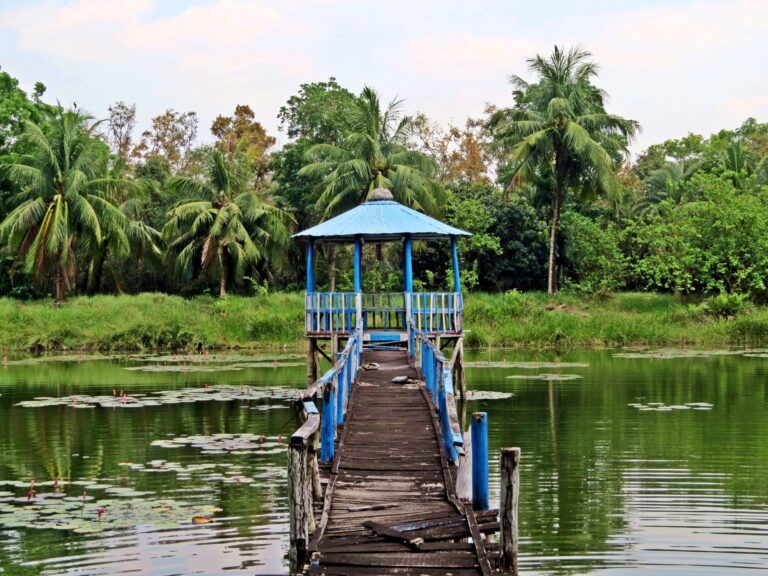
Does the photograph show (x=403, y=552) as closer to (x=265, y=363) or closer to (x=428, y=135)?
(x=265, y=363)

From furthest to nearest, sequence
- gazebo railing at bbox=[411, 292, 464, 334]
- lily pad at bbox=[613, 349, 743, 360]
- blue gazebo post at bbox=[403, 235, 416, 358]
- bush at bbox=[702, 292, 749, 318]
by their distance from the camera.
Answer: bush at bbox=[702, 292, 749, 318] → lily pad at bbox=[613, 349, 743, 360] → gazebo railing at bbox=[411, 292, 464, 334] → blue gazebo post at bbox=[403, 235, 416, 358]

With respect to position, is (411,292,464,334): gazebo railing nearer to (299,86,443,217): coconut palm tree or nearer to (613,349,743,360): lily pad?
(613,349,743,360): lily pad

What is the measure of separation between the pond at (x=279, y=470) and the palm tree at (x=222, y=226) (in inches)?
568

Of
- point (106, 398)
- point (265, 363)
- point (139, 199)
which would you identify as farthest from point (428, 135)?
point (106, 398)

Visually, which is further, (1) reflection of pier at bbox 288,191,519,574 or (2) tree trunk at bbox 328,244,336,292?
(2) tree trunk at bbox 328,244,336,292

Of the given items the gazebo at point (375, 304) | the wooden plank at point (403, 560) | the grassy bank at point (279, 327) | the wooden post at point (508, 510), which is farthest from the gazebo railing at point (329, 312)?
the grassy bank at point (279, 327)

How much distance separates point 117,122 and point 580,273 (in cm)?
3237

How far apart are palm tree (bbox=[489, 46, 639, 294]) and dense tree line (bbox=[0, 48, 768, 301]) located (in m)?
0.07

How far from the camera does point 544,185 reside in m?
45.0

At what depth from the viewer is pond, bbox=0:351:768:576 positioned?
34.1 ft

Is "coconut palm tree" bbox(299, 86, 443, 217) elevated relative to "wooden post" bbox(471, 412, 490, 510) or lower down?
elevated

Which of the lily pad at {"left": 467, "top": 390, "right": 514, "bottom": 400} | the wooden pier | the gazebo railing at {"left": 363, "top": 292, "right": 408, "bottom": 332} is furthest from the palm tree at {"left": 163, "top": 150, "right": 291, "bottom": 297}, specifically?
the wooden pier

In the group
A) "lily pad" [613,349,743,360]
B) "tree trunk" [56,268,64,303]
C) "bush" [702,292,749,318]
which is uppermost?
"tree trunk" [56,268,64,303]

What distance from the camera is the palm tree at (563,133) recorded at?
4041 cm
